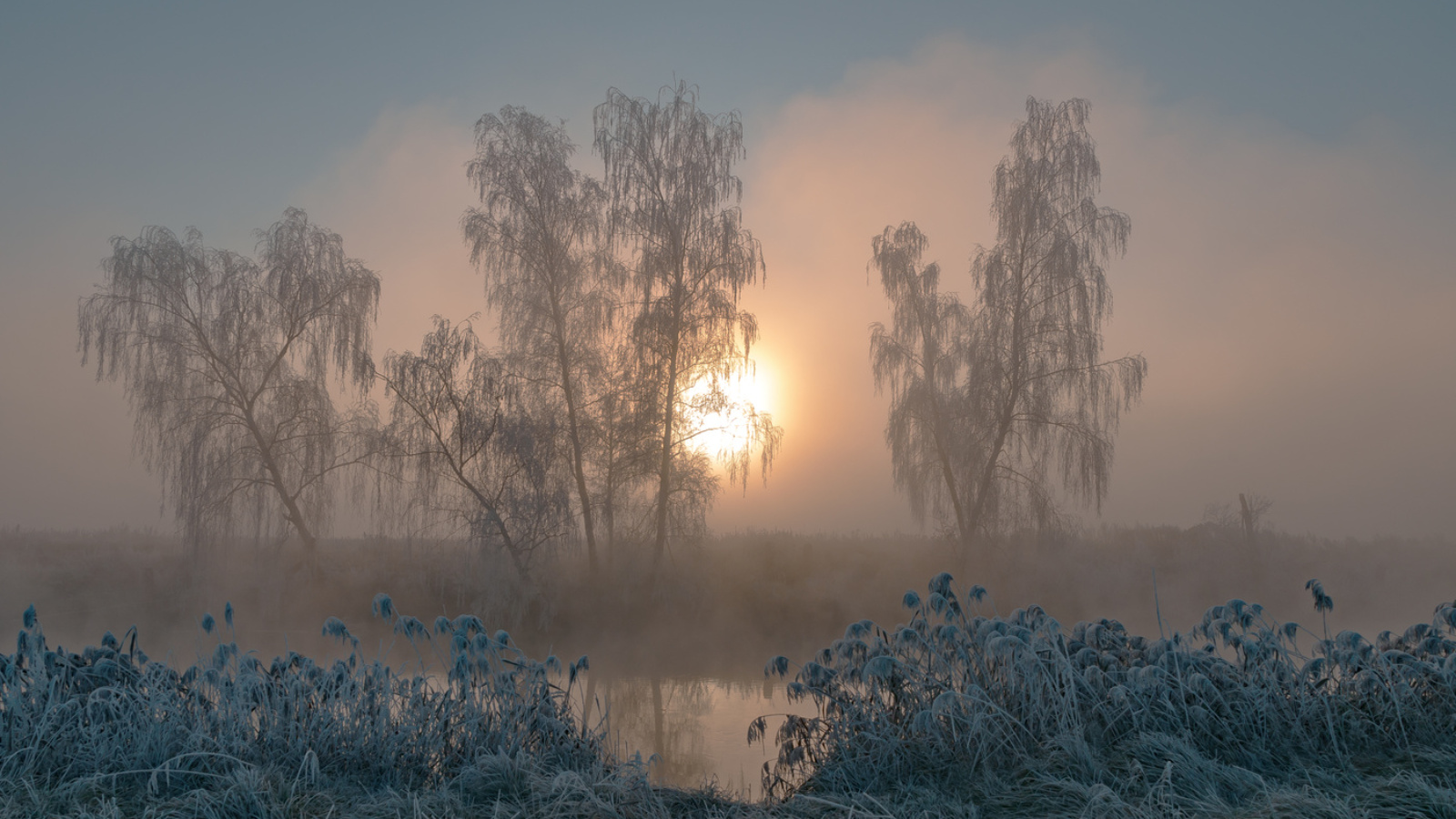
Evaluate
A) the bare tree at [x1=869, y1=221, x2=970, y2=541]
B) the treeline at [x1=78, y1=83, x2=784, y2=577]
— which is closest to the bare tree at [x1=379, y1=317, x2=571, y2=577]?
the treeline at [x1=78, y1=83, x2=784, y2=577]

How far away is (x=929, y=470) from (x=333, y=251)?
14129mm

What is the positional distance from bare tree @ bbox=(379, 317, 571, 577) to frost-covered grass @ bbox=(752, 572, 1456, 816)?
9.80 meters

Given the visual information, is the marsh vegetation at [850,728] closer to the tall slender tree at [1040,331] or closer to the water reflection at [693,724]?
the water reflection at [693,724]

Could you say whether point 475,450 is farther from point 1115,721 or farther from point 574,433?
point 1115,721

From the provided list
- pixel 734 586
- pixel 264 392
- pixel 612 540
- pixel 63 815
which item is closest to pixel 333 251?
pixel 264 392

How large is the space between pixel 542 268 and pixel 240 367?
23.5 feet

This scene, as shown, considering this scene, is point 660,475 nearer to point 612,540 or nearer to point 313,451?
point 612,540

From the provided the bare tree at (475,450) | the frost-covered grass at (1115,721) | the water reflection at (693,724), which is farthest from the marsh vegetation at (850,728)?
the bare tree at (475,450)

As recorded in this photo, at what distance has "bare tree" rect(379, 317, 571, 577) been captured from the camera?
13586mm

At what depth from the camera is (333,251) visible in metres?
16.8

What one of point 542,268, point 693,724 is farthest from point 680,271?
point 693,724

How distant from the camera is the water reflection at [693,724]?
5.85 m

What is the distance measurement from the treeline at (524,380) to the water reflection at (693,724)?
4318mm

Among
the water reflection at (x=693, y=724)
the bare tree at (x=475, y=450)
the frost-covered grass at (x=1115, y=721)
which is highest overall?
the bare tree at (x=475, y=450)
